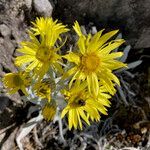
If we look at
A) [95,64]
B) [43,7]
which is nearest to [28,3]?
[43,7]

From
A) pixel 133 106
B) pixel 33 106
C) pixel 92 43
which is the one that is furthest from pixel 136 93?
pixel 92 43

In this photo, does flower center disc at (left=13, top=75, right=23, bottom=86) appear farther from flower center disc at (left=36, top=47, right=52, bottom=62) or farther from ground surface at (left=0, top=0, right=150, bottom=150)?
ground surface at (left=0, top=0, right=150, bottom=150)

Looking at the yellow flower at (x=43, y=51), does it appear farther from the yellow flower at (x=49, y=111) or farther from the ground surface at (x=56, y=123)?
the ground surface at (x=56, y=123)

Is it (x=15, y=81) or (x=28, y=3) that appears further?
(x=28, y=3)

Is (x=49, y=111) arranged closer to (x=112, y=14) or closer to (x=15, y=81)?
(x=15, y=81)

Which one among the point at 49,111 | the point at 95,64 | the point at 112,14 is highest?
the point at 112,14

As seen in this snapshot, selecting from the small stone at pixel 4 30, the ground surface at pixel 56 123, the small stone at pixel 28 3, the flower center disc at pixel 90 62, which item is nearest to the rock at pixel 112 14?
the ground surface at pixel 56 123
